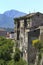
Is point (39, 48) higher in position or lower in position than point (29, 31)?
lower

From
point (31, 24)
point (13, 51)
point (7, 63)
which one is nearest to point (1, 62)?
point (7, 63)

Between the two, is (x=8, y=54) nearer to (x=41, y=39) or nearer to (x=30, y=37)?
(x=30, y=37)

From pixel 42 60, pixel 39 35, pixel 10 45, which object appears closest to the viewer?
pixel 42 60

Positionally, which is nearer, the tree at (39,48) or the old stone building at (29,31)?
the tree at (39,48)

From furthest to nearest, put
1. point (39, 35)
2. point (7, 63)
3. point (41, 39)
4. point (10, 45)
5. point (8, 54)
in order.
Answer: point (10, 45)
point (8, 54)
point (7, 63)
point (39, 35)
point (41, 39)

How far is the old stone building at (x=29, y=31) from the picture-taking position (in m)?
24.8

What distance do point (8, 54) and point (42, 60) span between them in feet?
36.9

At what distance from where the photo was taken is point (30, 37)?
26.1 metres

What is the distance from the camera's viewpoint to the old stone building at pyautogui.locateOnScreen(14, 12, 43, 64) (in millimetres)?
24828

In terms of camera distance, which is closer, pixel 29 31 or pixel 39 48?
pixel 39 48

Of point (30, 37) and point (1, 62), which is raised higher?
point (30, 37)

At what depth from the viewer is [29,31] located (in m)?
26.6

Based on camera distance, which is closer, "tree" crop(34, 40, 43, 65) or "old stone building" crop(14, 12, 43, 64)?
"tree" crop(34, 40, 43, 65)

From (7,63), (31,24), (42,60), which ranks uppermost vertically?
(31,24)
